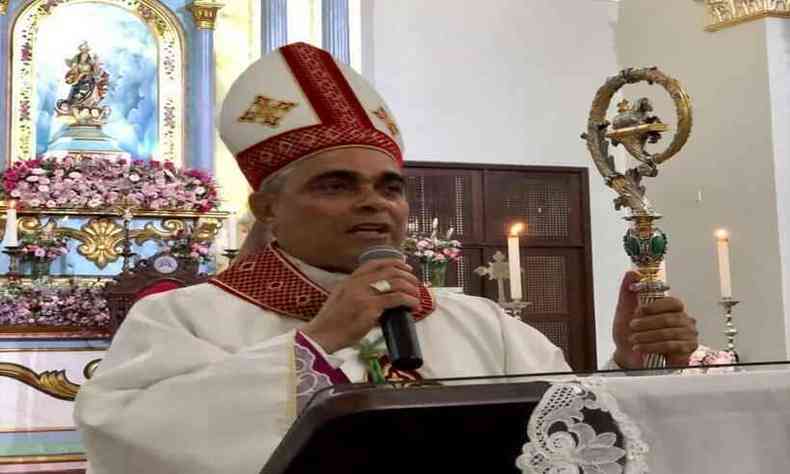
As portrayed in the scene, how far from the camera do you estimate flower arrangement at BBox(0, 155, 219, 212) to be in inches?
251

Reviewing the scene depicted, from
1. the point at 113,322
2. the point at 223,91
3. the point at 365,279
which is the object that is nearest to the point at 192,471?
the point at 365,279

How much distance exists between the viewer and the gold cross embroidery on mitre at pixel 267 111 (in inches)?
81.5

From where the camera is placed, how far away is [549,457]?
2.82 feet

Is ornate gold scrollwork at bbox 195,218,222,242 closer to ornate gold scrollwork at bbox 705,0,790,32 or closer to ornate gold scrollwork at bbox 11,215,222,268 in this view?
ornate gold scrollwork at bbox 11,215,222,268

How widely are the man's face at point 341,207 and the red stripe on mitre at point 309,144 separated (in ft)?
0.07

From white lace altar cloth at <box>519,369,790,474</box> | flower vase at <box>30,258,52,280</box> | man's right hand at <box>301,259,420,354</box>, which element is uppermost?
flower vase at <box>30,258,52,280</box>

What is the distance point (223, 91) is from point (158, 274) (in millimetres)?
2215

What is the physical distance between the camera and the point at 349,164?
1923mm

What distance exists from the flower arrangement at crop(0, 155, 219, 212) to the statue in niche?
13.8 inches

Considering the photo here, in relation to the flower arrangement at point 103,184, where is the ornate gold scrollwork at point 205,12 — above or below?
above

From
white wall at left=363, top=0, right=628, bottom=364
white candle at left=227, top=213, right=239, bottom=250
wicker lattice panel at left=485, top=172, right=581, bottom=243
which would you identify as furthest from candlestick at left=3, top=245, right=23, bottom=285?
wicker lattice panel at left=485, top=172, right=581, bottom=243

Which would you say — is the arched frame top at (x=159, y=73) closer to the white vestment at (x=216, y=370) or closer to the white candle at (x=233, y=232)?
the white candle at (x=233, y=232)

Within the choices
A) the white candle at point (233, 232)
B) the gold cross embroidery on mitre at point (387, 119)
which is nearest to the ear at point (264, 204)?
the gold cross embroidery on mitre at point (387, 119)

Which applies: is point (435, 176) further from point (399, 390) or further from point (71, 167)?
point (399, 390)
